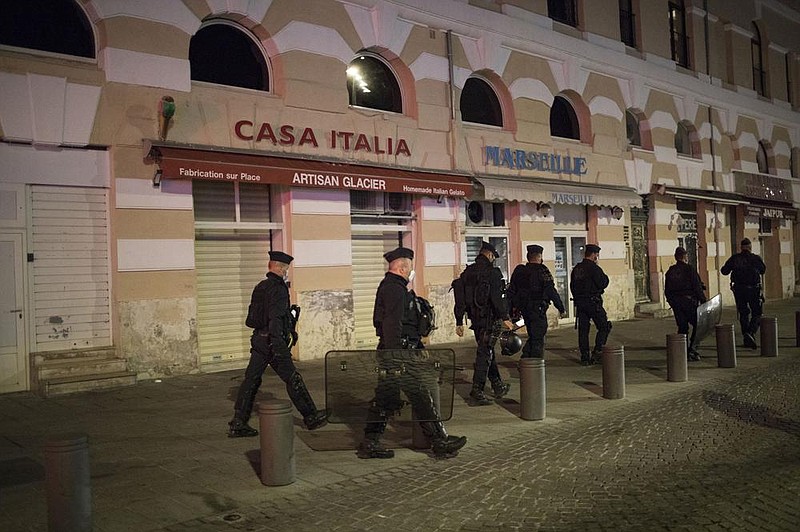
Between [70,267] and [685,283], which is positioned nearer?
[70,267]

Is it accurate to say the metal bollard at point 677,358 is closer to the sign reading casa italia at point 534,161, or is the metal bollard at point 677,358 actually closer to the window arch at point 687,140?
the sign reading casa italia at point 534,161

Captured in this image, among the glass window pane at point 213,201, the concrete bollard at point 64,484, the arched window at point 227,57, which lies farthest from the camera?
the arched window at point 227,57

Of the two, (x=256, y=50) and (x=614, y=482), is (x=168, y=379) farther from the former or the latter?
(x=614, y=482)

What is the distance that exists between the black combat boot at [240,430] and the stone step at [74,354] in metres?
3.79

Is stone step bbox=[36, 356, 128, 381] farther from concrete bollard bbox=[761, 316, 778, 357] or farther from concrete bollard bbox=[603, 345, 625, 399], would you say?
concrete bollard bbox=[761, 316, 778, 357]

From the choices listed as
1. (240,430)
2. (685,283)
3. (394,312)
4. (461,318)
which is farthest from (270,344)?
(685,283)

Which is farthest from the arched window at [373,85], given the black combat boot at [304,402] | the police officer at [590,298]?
the black combat boot at [304,402]

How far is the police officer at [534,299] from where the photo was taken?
32.2ft

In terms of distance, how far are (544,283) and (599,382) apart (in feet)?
5.66

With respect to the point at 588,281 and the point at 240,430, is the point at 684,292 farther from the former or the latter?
the point at 240,430

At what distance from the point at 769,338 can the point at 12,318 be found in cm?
1193

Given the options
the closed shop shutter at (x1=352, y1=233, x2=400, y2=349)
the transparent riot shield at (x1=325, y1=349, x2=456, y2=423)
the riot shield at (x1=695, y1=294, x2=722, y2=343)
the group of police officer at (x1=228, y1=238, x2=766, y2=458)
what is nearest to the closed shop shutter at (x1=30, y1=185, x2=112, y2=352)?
the group of police officer at (x1=228, y1=238, x2=766, y2=458)

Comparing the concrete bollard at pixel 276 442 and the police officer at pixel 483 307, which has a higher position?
the police officer at pixel 483 307

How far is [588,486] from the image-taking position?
5.62 metres
